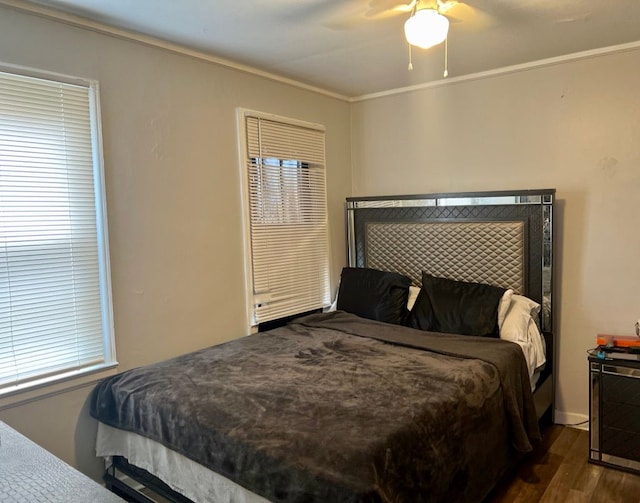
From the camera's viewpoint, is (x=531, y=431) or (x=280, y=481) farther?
(x=531, y=431)

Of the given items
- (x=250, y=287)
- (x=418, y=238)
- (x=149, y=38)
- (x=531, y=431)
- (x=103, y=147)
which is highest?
(x=149, y=38)

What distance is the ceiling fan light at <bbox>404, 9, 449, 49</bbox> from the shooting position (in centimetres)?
200

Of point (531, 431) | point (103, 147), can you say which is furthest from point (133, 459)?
point (531, 431)

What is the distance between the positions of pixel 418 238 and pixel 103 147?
2265mm

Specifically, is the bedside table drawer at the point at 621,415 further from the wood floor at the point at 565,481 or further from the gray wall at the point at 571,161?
the gray wall at the point at 571,161

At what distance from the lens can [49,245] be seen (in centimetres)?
232

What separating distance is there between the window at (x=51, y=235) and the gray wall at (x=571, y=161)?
2483mm

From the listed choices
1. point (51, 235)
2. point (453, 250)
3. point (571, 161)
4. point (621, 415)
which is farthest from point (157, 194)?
point (621, 415)

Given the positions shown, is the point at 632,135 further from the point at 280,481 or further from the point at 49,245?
the point at 49,245

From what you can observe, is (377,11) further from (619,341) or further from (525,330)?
(619,341)

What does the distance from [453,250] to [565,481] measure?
5.25 ft

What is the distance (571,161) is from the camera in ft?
10.5

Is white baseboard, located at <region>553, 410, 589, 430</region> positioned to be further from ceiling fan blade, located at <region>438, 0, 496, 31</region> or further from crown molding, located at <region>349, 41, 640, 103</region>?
ceiling fan blade, located at <region>438, 0, 496, 31</region>

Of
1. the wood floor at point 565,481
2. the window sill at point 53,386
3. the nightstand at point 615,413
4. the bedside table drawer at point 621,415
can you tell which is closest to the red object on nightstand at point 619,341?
the nightstand at point 615,413
